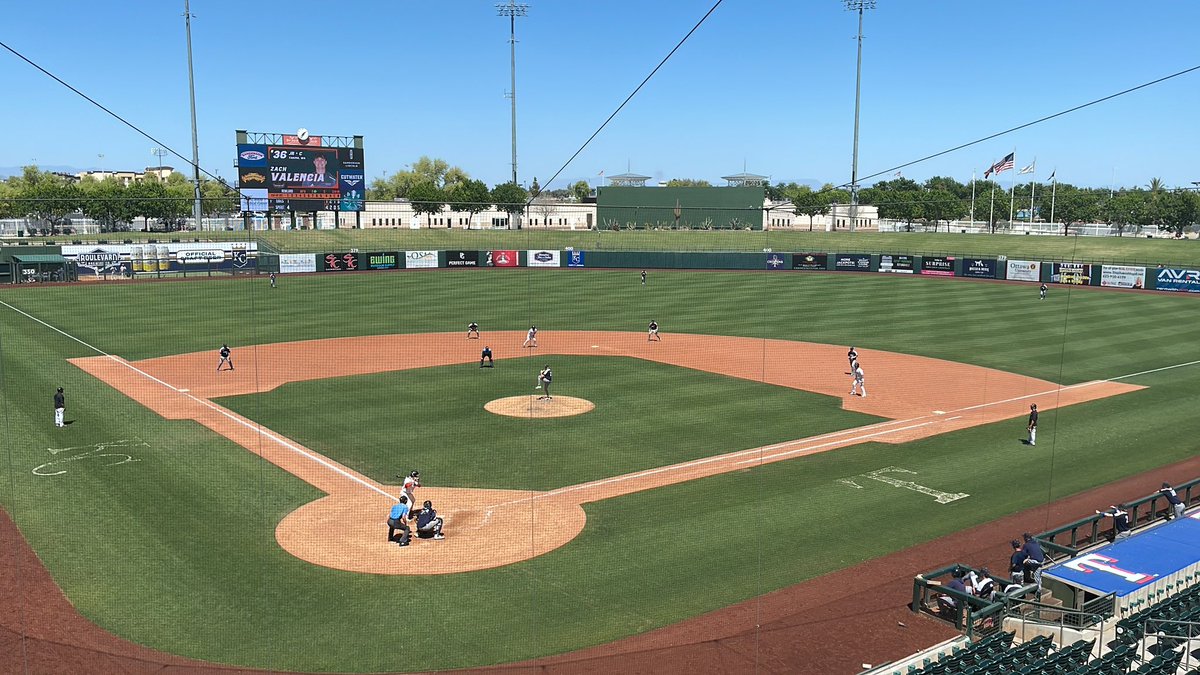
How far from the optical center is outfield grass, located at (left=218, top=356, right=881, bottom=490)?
20000 millimetres

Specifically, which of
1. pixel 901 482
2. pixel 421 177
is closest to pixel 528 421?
pixel 901 482

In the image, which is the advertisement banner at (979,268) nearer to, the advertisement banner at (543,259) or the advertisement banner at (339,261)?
the advertisement banner at (543,259)

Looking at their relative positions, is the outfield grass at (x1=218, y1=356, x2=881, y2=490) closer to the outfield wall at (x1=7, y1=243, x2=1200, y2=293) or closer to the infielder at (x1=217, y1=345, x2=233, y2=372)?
the infielder at (x1=217, y1=345, x2=233, y2=372)

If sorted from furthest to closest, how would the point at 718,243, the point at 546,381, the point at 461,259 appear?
the point at 718,243 → the point at 461,259 → the point at 546,381

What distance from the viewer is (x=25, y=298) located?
2019 inches

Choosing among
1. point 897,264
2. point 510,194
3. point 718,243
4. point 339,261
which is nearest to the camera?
point 339,261

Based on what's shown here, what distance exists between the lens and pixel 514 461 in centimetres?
2009

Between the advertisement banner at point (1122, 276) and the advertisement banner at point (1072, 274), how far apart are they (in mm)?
908

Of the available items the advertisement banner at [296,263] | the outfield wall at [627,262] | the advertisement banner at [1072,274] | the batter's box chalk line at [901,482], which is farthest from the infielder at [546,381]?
the advertisement banner at [1072,274]

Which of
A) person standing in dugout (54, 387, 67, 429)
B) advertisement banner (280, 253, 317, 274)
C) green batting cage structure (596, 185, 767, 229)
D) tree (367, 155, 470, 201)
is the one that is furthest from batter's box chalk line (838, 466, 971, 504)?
tree (367, 155, 470, 201)

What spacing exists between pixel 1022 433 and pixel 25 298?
53380 mm

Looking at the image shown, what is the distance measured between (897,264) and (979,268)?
22.0ft

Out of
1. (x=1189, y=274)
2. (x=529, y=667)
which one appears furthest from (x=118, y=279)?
(x=1189, y=274)

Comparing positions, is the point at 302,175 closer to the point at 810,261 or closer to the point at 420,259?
the point at 420,259
